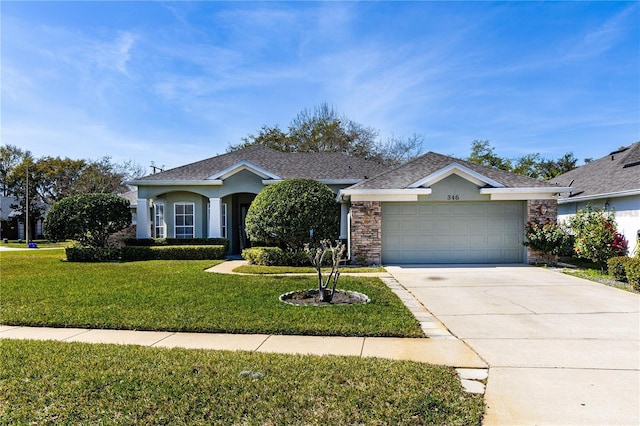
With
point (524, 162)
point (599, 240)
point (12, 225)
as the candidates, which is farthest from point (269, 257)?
point (12, 225)

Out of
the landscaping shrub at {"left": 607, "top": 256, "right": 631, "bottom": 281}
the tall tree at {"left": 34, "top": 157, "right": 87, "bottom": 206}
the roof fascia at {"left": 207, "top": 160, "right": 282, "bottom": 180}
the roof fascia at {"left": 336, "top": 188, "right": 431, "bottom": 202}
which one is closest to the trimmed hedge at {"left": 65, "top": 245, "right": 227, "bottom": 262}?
the roof fascia at {"left": 207, "top": 160, "right": 282, "bottom": 180}

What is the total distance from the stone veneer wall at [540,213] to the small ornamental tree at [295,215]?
6722 millimetres

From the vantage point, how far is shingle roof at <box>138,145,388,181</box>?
57.3ft

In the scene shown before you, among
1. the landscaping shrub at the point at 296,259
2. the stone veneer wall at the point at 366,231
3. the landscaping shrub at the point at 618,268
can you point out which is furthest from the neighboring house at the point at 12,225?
the landscaping shrub at the point at 618,268

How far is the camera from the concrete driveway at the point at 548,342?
3.23 metres

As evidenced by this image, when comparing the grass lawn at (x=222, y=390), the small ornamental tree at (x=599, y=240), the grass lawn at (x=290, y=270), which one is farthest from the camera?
the grass lawn at (x=290, y=270)

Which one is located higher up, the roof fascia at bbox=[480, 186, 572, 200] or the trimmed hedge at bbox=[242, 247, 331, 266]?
the roof fascia at bbox=[480, 186, 572, 200]

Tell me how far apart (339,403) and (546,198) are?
42.3ft

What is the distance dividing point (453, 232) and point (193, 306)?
32.5ft

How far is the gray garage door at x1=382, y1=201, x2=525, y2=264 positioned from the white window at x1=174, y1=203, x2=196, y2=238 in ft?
29.3

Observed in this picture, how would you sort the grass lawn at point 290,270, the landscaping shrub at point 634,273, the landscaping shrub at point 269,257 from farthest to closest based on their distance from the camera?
the landscaping shrub at point 269,257 → the grass lawn at point 290,270 → the landscaping shrub at point 634,273

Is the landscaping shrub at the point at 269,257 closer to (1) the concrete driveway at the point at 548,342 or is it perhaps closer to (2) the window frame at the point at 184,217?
(1) the concrete driveway at the point at 548,342

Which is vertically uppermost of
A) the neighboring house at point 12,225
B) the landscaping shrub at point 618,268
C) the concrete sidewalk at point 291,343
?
the neighboring house at point 12,225

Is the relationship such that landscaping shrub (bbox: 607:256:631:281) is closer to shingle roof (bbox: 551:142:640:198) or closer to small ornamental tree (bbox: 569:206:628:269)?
small ornamental tree (bbox: 569:206:628:269)
